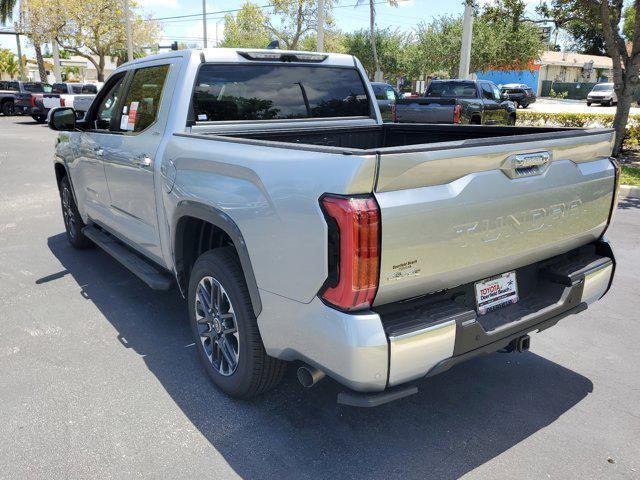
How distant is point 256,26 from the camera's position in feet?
150

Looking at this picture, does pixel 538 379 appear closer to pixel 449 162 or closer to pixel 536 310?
pixel 536 310

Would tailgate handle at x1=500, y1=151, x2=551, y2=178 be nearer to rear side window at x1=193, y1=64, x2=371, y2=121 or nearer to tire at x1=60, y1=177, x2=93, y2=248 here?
rear side window at x1=193, y1=64, x2=371, y2=121

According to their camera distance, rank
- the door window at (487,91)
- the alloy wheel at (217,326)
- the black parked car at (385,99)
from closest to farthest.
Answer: the alloy wheel at (217,326), the door window at (487,91), the black parked car at (385,99)

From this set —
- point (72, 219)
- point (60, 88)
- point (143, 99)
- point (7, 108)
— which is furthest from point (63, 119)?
point (7, 108)

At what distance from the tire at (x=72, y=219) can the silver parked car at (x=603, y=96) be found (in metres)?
44.1

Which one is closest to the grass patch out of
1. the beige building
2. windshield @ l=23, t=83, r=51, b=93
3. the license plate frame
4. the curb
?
the curb

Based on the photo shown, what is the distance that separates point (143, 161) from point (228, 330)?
1442 millimetres

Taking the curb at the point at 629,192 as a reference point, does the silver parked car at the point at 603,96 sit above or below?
above

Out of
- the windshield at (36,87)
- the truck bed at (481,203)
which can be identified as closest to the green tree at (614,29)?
the truck bed at (481,203)

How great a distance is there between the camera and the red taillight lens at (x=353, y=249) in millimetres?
2162

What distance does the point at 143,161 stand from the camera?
3.82 m

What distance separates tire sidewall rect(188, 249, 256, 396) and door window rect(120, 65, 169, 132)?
1.26 metres

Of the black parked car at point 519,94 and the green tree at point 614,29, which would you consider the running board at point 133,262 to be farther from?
the black parked car at point 519,94

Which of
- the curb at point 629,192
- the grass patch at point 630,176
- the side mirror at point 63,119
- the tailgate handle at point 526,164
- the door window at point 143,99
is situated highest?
the door window at point 143,99
